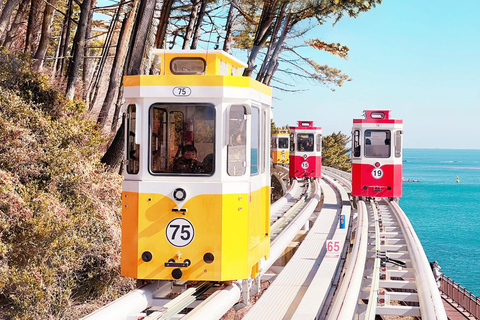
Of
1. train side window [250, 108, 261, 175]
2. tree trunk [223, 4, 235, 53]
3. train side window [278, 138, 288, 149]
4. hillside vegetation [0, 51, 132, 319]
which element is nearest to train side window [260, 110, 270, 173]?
train side window [250, 108, 261, 175]

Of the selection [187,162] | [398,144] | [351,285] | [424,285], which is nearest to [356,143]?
[398,144]

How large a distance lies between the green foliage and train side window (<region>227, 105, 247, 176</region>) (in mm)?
69373

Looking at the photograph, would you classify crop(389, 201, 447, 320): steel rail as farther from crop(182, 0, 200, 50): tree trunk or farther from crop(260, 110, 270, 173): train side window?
crop(182, 0, 200, 50): tree trunk

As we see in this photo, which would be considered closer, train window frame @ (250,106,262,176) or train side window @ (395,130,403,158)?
train window frame @ (250,106,262,176)

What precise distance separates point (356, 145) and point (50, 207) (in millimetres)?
10739

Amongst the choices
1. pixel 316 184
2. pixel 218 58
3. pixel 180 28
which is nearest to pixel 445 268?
pixel 316 184

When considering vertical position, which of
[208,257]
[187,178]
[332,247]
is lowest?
[332,247]

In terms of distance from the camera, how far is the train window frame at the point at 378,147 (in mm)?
19080

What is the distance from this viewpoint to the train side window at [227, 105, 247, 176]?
727 cm

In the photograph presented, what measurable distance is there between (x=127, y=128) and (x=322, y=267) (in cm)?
541

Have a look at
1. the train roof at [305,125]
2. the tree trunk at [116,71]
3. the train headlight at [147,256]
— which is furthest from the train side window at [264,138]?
the train roof at [305,125]

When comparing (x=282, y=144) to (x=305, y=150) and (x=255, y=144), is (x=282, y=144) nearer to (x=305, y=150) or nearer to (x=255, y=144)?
(x=305, y=150)

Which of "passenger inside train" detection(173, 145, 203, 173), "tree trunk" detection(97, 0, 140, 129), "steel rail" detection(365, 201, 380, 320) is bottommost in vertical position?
"steel rail" detection(365, 201, 380, 320)

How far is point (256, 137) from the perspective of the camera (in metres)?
7.95
